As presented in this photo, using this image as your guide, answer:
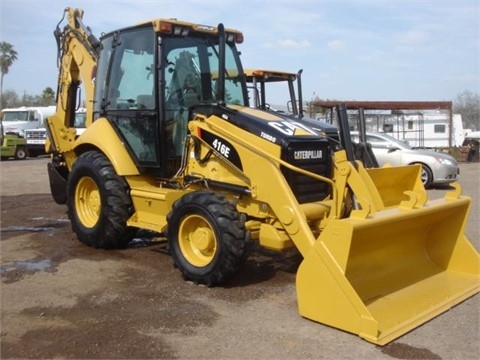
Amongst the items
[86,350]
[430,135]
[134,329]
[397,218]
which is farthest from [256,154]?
[430,135]

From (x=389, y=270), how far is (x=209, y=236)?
182 centimetres

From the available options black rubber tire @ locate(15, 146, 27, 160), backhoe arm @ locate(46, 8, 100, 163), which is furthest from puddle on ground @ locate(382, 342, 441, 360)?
black rubber tire @ locate(15, 146, 27, 160)

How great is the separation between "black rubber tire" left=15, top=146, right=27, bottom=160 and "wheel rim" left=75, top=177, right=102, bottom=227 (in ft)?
71.5

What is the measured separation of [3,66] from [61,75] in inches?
2385

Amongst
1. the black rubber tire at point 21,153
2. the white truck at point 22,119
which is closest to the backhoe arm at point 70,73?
the black rubber tire at point 21,153

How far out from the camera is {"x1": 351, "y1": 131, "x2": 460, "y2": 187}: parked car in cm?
1445

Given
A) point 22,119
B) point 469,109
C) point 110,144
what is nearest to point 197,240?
point 110,144

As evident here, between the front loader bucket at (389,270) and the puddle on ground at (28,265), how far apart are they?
3329 mm

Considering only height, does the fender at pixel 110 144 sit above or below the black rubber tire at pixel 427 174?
above

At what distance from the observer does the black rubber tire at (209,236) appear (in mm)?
5301

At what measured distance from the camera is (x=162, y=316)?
481cm

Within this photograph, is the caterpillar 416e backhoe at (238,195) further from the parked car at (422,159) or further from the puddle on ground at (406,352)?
the parked car at (422,159)

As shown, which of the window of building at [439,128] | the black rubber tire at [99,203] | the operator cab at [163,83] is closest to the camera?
the operator cab at [163,83]

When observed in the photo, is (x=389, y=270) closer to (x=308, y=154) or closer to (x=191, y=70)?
(x=308, y=154)
